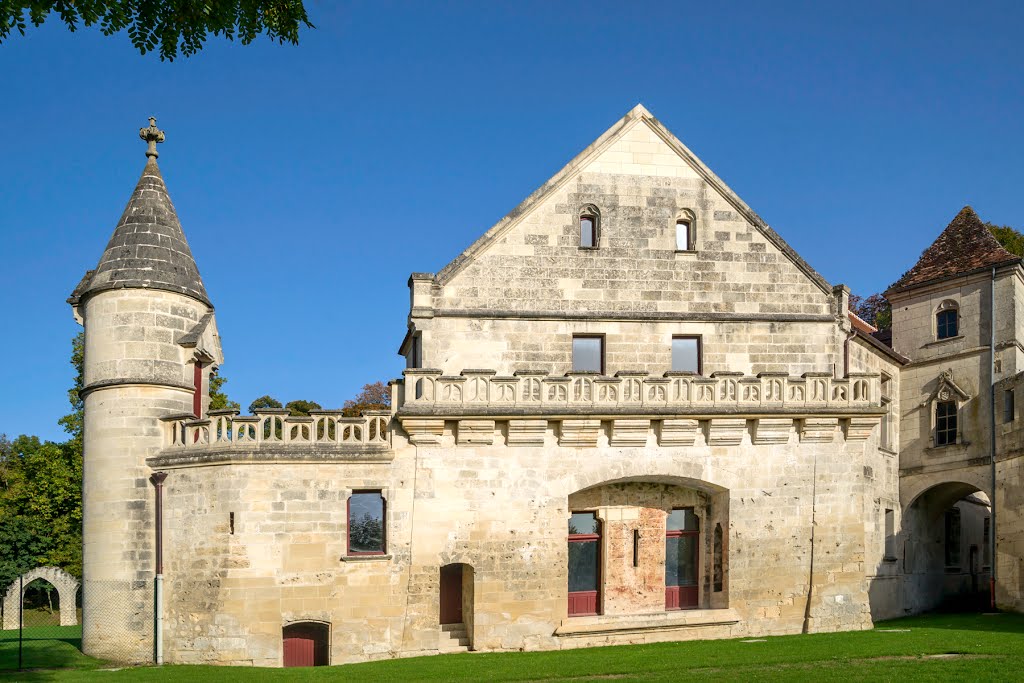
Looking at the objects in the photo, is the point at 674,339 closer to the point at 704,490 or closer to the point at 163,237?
the point at 704,490

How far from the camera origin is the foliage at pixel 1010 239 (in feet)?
145

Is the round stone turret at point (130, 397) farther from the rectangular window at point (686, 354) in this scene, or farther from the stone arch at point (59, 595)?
the stone arch at point (59, 595)

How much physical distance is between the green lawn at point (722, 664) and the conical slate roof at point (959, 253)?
42.2ft

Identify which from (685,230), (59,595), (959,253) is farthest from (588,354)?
(59,595)

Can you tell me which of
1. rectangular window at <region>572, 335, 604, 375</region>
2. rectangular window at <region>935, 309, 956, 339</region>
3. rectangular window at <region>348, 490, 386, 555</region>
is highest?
rectangular window at <region>935, 309, 956, 339</region>

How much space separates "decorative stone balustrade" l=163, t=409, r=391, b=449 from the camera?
974 inches

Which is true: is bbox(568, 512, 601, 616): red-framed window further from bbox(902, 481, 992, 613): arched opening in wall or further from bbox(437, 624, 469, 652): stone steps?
bbox(902, 481, 992, 613): arched opening in wall

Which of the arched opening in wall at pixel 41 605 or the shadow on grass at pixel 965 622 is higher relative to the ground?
the shadow on grass at pixel 965 622

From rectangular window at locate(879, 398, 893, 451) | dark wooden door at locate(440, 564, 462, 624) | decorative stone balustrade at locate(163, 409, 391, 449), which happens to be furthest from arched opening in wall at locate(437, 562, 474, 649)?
rectangular window at locate(879, 398, 893, 451)

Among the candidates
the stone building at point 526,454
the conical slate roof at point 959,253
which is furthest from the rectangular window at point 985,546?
the stone building at point 526,454

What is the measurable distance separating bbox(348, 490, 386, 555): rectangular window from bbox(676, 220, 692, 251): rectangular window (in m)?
10.3

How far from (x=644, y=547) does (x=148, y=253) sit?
14.3 m

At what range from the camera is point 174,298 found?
85.4 ft

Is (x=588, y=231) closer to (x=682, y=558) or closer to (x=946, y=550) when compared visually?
(x=682, y=558)
